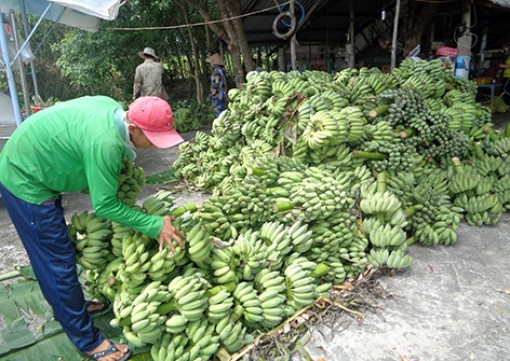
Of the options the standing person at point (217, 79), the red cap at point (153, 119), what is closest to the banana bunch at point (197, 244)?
the red cap at point (153, 119)

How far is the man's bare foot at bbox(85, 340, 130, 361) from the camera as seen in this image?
7.61ft

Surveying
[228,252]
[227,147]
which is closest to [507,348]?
[228,252]

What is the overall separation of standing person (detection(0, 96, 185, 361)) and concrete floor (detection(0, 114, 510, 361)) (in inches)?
55.5

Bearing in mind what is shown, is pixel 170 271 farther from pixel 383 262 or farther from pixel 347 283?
pixel 383 262

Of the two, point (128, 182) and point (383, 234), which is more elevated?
point (128, 182)

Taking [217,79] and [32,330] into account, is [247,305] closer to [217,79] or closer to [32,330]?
Result: [32,330]

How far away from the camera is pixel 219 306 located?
92.0 inches

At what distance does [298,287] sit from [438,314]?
Result: 42.7 inches

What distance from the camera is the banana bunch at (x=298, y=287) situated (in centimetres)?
270

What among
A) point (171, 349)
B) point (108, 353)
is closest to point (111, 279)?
point (108, 353)

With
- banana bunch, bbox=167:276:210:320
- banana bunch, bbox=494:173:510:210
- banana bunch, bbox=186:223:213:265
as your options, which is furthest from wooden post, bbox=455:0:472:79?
banana bunch, bbox=167:276:210:320

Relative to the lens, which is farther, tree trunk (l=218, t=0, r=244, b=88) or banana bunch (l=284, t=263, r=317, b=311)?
tree trunk (l=218, t=0, r=244, b=88)

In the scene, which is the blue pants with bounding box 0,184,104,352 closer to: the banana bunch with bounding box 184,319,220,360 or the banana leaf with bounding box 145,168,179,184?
the banana bunch with bounding box 184,319,220,360

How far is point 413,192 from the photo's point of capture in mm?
3783
